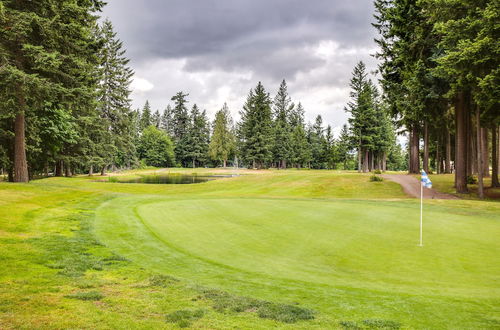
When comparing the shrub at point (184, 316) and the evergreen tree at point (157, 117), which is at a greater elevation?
the evergreen tree at point (157, 117)

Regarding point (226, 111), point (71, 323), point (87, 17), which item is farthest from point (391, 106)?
point (226, 111)

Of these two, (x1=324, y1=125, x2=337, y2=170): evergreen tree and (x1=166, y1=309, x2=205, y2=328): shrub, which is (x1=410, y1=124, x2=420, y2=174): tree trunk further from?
(x1=324, y1=125, x2=337, y2=170): evergreen tree

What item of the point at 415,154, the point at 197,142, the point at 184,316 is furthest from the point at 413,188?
the point at 197,142

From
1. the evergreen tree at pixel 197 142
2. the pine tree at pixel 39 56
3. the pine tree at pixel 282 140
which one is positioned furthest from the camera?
the evergreen tree at pixel 197 142

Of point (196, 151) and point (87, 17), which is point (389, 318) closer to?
point (87, 17)

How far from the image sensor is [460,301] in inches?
229

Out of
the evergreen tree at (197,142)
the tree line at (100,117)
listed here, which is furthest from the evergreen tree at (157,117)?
the evergreen tree at (197,142)

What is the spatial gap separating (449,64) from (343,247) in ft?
57.5

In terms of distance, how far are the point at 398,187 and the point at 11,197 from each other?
2905 cm

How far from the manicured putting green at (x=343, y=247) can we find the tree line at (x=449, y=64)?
1145 centimetres

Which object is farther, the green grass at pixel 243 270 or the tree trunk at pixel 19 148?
the tree trunk at pixel 19 148

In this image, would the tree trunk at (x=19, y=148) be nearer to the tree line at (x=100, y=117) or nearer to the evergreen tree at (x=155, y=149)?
the tree line at (x=100, y=117)

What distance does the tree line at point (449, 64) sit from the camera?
770 inches

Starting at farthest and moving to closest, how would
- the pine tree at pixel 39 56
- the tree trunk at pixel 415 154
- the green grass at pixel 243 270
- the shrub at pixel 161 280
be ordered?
the tree trunk at pixel 415 154 < the pine tree at pixel 39 56 < the shrub at pixel 161 280 < the green grass at pixel 243 270
